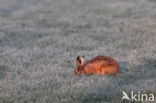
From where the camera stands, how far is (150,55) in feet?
33.6

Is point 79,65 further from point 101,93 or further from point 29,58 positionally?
point 29,58

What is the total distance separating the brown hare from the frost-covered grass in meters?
0.23

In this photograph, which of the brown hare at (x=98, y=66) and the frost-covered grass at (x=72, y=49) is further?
the brown hare at (x=98, y=66)

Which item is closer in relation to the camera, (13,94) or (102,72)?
(13,94)

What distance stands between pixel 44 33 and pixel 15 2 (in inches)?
448

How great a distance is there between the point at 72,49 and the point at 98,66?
358 centimetres

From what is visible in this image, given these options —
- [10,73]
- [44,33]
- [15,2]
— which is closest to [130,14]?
[44,33]

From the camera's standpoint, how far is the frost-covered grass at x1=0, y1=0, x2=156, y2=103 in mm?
7242

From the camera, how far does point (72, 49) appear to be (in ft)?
38.3

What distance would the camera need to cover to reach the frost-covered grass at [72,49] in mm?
7242

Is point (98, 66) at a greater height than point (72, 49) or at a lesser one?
greater

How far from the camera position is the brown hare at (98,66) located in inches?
322

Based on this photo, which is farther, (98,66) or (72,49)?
(72,49)

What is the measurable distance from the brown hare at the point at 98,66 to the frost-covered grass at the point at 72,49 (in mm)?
226
